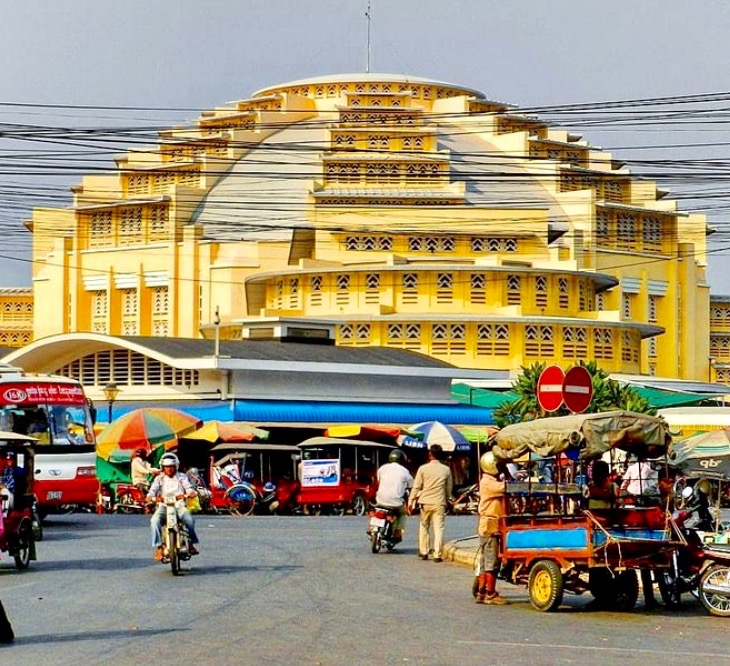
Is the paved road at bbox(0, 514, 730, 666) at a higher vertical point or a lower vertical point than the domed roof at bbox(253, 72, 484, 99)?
lower

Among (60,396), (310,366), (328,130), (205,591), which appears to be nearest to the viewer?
(205,591)

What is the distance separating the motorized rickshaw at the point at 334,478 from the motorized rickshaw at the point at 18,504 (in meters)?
19.1

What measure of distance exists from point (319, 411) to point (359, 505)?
10885 millimetres

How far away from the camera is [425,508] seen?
2408 centimetres

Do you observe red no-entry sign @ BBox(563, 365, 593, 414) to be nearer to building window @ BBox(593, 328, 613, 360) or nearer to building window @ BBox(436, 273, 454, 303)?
building window @ BBox(436, 273, 454, 303)

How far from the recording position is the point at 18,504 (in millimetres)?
22578

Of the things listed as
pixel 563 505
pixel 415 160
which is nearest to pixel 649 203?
pixel 415 160

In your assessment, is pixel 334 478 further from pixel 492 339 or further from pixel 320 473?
pixel 492 339

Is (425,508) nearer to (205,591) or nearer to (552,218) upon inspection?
(205,591)

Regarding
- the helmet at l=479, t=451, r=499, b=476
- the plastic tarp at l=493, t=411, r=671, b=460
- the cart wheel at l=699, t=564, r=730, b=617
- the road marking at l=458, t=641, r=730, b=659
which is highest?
the plastic tarp at l=493, t=411, r=671, b=460

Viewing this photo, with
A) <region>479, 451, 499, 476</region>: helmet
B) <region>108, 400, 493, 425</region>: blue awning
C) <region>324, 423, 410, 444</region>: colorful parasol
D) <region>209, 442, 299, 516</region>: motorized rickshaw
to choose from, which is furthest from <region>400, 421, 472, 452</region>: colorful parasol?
<region>479, 451, 499, 476</region>: helmet

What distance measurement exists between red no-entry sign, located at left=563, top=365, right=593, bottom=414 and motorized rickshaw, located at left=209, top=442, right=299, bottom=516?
903 inches

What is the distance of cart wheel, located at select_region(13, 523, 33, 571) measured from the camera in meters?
22.0

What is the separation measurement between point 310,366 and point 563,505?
124ft
